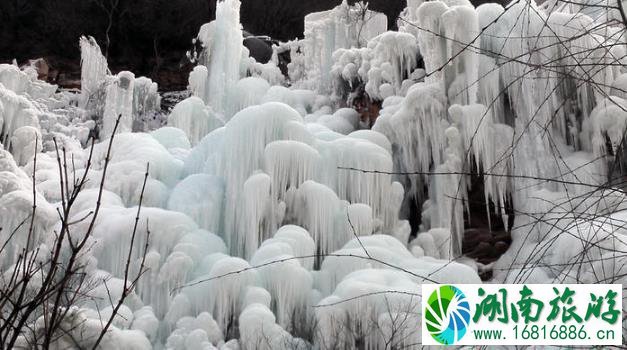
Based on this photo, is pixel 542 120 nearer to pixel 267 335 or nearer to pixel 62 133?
pixel 267 335

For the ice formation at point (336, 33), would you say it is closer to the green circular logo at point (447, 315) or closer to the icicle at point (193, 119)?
the icicle at point (193, 119)

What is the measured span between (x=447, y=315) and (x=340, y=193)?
472 cm

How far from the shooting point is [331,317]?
16.4 ft

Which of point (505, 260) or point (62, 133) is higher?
point (62, 133)

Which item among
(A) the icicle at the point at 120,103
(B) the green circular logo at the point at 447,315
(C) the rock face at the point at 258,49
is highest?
(C) the rock face at the point at 258,49

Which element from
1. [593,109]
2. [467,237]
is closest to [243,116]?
[467,237]

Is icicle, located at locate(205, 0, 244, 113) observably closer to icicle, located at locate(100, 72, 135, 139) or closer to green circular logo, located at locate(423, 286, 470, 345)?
icicle, located at locate(100, 72, 135, 139)

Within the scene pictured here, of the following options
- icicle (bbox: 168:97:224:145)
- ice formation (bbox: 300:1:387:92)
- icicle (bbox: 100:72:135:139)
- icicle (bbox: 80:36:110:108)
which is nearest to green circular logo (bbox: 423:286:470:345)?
icicle (bbox: 168:97:224:145)

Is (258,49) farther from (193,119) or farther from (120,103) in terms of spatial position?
(193,119)

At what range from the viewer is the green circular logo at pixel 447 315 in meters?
2.31

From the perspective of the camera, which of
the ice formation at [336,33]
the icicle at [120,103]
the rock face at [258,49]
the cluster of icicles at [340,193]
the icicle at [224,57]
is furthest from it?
the rock face at [258,49]

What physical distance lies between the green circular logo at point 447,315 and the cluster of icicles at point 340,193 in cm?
187

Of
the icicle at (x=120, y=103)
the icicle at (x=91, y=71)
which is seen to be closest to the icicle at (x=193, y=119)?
the icicle at (x=120, y=103)

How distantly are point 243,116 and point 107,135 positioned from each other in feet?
16.9
